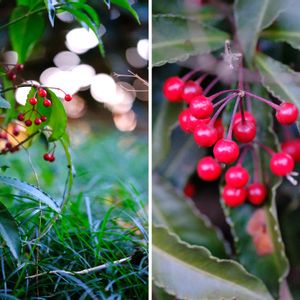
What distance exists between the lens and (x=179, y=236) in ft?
3.23

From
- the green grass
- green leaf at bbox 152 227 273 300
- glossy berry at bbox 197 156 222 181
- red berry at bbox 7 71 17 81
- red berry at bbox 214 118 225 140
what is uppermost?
red berry at bbox 214 118 225 140

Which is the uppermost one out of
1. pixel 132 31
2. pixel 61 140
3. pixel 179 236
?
pixel 132 31

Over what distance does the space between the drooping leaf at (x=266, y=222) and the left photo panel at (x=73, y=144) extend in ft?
0.54

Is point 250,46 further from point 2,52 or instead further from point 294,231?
point 2,52

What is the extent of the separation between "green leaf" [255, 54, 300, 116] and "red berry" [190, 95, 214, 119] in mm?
115

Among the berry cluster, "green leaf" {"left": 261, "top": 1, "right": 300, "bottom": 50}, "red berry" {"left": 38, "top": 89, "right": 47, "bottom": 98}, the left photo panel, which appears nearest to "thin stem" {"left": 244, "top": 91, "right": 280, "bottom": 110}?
the berry cluster

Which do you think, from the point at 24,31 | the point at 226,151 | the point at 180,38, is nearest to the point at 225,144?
the point at 226,151

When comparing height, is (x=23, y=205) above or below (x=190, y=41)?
below

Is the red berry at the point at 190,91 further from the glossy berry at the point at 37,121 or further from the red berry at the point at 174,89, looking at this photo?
the glossy berry at the point at 37,121

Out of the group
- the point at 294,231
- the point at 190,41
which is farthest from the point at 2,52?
the point at 294,231

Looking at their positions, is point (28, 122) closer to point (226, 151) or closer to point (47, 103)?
point (47, 103)

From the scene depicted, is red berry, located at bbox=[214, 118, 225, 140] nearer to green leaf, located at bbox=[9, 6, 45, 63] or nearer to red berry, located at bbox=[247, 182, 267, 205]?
red berry, located at bbox=[247, 182, 267, 205]

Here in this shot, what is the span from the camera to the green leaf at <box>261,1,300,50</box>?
A: 0.89 metres

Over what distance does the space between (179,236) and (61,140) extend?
10.3 inches
